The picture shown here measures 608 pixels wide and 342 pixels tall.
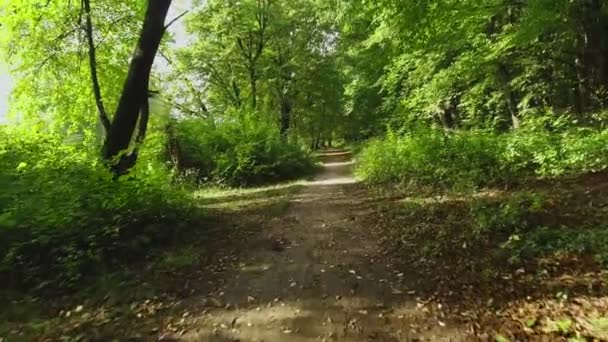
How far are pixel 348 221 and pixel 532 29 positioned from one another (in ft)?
22.9

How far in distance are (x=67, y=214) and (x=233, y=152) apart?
11305mm

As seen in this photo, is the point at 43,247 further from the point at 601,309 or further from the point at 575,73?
the point at 575,73

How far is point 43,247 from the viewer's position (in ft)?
18.1

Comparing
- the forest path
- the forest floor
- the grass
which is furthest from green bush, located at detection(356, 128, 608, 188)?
the grass

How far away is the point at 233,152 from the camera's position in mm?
16969

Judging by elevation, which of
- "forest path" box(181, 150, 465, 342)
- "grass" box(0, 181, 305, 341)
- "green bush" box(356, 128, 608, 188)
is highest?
"green bush" box(356, 128, 608, 188)

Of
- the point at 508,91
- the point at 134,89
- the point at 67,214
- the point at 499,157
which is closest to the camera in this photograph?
the point at 67,214

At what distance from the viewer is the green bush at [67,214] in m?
5.36

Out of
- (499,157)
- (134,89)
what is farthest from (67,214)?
(499,157)

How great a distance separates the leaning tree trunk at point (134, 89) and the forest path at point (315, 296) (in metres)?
3.33

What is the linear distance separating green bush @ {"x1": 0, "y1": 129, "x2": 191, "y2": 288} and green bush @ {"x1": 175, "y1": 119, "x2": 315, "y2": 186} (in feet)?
28.6

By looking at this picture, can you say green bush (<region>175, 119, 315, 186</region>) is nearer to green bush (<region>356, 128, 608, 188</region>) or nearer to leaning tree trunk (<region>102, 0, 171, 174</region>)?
green bush (<region>356, 128, 608, 188</region>)

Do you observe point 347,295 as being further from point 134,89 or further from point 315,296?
point 134,89

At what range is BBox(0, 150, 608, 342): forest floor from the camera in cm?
399
